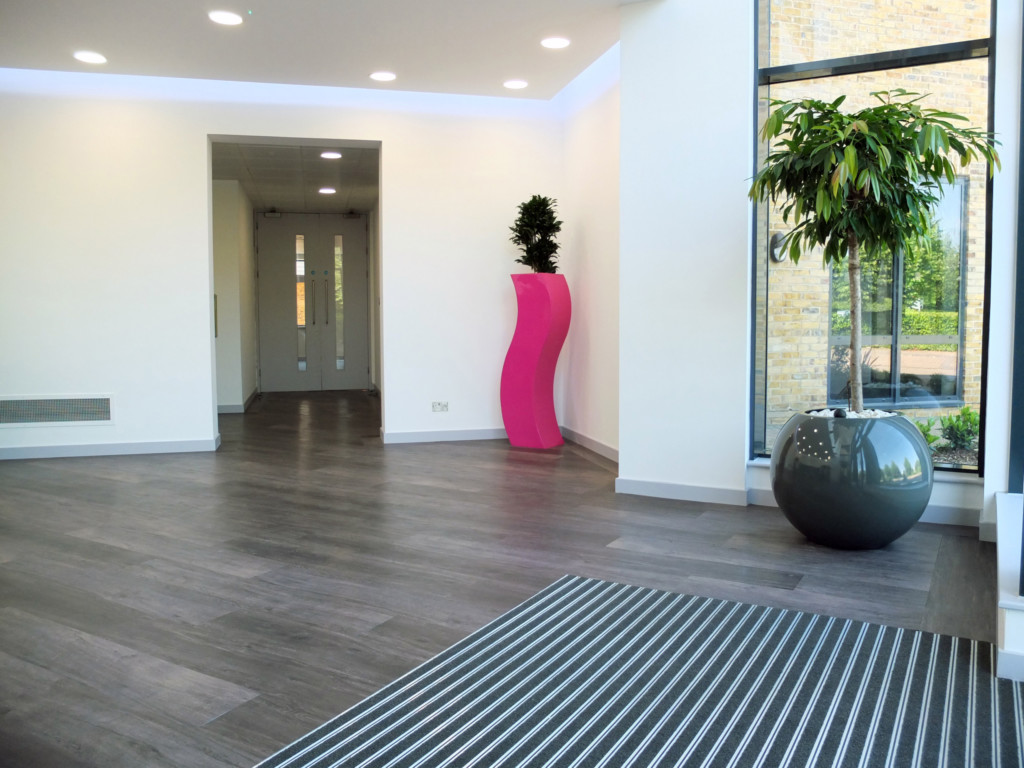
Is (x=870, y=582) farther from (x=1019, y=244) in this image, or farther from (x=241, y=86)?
(x=241, y=86)

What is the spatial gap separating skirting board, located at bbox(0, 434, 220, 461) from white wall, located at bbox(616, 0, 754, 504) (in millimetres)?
3602

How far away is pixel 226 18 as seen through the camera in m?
4.77

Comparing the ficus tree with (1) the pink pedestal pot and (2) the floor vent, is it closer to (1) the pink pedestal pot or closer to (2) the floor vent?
(1) the pink pedestal pot

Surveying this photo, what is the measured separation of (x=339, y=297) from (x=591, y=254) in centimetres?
652

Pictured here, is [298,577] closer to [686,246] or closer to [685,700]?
[685,700]

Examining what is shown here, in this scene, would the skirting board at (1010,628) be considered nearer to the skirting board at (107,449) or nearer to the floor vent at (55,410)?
the skirting board at (107,449)

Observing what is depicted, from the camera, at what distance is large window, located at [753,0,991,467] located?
3.96 metres

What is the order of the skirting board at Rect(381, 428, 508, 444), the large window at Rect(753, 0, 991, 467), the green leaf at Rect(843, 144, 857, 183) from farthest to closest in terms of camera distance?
the skirting board at Rect(381, 428, 508, 444) → the large window at Rect(753, 0, 991, 467) → the green leaf at Rect(843, 144, 857, 183)

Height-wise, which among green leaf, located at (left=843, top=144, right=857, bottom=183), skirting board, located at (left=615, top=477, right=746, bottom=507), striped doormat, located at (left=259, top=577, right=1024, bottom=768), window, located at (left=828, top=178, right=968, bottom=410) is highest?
green leaf, located at (left=843, top=144, right=857, bottom=183)

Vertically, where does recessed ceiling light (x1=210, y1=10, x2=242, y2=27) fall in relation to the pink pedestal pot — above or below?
above

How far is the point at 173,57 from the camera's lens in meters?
5.54

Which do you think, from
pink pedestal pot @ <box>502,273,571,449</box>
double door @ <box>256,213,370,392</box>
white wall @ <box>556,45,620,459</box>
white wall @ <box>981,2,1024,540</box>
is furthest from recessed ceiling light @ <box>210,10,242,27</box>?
double door @ <box>256,213,370,392</box>

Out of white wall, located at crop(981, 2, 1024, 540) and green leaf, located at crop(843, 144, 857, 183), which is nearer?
green leaf, located at crop(843, 144, 857, 183)

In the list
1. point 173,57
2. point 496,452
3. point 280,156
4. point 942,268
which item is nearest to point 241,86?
point 173,57
